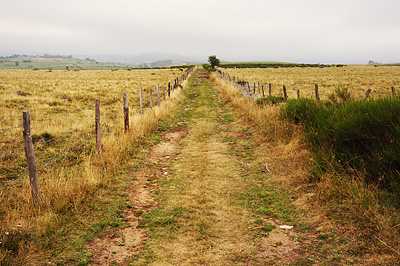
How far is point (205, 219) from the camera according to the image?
4.54 m

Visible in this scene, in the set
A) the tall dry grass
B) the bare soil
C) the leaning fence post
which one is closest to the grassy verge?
the bare soil

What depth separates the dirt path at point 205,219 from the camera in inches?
142

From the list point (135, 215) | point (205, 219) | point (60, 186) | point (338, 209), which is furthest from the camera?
point (60, 186)

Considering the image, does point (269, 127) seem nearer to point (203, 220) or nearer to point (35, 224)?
point (203, 220)

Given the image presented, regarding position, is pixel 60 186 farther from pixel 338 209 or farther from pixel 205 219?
pixel 338 209

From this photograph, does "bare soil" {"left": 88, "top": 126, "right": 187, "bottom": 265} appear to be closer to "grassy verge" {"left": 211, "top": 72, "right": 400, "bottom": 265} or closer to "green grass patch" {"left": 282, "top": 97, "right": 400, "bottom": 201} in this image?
"grassy verge" {"left": 211, "top": 72, "right": 400, "bottom": 265}

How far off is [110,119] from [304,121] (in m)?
10.1

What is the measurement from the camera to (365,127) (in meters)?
5.11

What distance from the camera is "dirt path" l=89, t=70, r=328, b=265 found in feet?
11.8

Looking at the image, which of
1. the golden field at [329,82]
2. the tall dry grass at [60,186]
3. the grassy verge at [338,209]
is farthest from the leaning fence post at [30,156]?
the golden field at [329,82]

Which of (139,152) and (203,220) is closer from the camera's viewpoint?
(203,220)

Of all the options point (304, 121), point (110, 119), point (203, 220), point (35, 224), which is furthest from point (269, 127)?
point (110, 119)

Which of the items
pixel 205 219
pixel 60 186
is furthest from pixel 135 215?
pixel 60 186

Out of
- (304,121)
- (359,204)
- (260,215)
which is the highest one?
(304,121)
